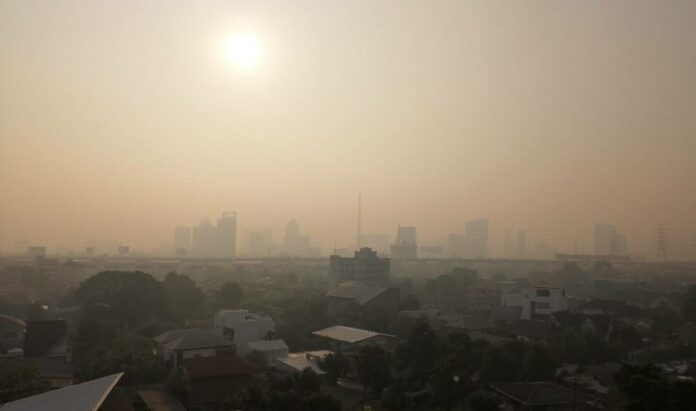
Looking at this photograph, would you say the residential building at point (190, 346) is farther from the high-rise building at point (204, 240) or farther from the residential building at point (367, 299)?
the high-rise building at point (204, 240)

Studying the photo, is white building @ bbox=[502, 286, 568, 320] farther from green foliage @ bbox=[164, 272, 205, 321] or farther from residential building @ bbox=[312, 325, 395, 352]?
green foliage @ bbox=[164, 272, 205, 321]

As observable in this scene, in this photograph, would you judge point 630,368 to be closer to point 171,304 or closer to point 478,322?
point 478,322

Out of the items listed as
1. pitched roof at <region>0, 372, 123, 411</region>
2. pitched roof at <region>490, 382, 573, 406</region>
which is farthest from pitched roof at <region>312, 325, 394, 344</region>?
pitched roof at <region>0, 372, 123, 411</region>

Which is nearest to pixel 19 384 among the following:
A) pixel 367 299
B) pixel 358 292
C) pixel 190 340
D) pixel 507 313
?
pixel 190 340

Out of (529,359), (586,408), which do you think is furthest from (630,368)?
(529,359)

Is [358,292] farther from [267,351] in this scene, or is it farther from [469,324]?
[267,351]

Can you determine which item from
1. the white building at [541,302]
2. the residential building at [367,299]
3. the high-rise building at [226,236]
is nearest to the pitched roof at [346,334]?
the residential building at [367,299]
